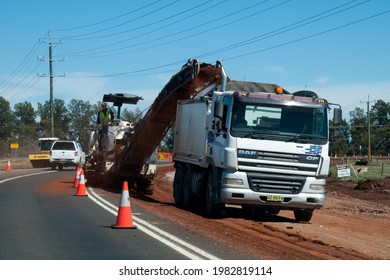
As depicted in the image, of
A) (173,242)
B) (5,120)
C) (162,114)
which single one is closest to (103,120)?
(162,114)

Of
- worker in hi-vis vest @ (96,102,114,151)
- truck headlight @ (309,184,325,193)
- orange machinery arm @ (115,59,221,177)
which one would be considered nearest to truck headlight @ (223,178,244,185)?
truck headlight @ (309,184,325,193)

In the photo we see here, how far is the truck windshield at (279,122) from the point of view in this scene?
15.6 metres

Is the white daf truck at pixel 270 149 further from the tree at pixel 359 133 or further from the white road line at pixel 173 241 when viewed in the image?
the tree at pixel 359 133

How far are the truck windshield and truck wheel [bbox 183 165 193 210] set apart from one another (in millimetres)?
3676

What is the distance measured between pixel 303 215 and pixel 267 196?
204cm

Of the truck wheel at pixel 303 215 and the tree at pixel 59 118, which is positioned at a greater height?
the tree at pixel 59 118

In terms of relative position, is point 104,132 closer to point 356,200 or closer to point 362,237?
point 356,200

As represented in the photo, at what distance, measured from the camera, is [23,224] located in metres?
13.5

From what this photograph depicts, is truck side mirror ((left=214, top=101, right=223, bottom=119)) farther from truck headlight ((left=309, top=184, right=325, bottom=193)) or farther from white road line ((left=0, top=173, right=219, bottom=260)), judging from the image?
white road line ((left=0, top=173, right=219, bottom=260))

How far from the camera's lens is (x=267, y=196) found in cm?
1563

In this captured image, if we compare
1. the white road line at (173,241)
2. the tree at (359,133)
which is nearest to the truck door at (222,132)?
the white road line at (173,241)

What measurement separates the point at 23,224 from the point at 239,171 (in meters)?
5.08

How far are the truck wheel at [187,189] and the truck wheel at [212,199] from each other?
176 cm

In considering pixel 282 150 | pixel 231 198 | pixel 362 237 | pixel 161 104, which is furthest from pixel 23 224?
pixel 161 104
